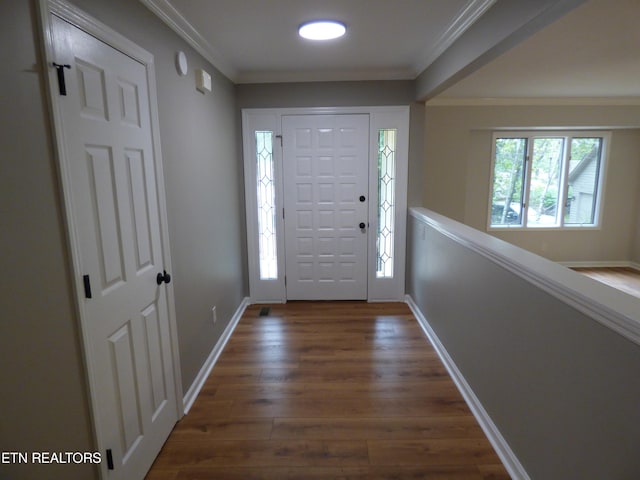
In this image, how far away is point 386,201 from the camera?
3.81m

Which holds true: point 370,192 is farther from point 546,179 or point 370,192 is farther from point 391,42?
point 546,179

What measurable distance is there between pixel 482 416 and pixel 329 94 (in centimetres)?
308

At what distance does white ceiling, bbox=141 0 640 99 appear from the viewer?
204 centimetres

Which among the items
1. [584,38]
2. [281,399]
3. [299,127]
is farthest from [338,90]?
[281,399]

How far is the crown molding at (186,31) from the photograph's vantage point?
189cm

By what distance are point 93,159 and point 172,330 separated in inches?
42.7

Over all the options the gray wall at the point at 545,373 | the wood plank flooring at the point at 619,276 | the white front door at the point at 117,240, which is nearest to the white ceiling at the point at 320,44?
the white front door at the point at 117,240

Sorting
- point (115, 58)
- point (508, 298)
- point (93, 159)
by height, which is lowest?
point (508, 298)

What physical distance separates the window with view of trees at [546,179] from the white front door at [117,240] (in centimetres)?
495

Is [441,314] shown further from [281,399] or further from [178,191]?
[178,191]

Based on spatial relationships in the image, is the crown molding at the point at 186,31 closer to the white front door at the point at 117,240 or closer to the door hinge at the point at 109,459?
the white front door at the point at 117,240

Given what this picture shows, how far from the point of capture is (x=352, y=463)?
1.78 m

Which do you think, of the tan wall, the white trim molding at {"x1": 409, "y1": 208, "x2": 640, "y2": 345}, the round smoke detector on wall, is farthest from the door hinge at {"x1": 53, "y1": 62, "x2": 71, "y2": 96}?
the tan wall

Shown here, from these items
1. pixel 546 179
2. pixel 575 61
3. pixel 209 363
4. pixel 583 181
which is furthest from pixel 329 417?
pixel 583 181
